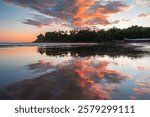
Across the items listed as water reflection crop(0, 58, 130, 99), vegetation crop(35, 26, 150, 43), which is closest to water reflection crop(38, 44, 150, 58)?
water reflection crop(0, 58, 130, 99)

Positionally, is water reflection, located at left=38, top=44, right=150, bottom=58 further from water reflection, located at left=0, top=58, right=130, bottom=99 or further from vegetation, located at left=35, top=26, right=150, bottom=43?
vegetation, located at left=35, top=26, right=150, bottom=43

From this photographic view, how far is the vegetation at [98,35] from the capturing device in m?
114

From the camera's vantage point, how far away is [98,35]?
12725 cm

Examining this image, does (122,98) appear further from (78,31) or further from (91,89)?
(78,31)

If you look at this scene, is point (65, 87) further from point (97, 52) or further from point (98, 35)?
point (98, 35)

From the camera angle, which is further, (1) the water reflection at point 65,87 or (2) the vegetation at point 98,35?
(2) the vegetation at point 98,35

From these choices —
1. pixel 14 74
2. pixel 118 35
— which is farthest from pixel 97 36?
pixel 14 74

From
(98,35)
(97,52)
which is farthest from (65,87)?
(98,35)

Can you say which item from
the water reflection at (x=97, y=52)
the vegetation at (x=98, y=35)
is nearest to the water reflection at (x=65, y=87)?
the water reflection at (x=97, y=52)

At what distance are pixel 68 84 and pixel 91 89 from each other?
1226 millimetres

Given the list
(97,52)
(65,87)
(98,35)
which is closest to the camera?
(65,87)

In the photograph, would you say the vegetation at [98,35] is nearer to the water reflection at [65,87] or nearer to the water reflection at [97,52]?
the water reflection at [97,52]

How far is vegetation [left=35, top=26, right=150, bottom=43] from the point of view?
113750mm

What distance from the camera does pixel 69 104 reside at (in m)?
5.37
